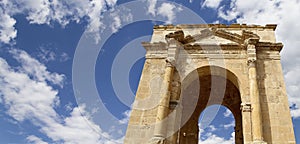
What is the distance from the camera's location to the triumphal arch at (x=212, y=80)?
1109 centimetres

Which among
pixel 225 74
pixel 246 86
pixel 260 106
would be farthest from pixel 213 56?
pixel 260 106

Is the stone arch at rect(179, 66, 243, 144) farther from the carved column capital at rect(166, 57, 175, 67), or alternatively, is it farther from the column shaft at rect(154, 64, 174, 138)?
the column shaft at rect(154, 64, 174, 138)

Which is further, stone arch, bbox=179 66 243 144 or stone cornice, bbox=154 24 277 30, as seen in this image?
stone arch, bbox=179 66 243 144

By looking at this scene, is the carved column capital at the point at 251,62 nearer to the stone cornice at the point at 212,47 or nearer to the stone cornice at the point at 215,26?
the stone cornice at the point at 212,47

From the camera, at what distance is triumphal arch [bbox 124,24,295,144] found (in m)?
11.1

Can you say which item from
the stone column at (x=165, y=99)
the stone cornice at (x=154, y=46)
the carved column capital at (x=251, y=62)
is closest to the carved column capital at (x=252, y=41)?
the carved column capital at (x=251, y=62)

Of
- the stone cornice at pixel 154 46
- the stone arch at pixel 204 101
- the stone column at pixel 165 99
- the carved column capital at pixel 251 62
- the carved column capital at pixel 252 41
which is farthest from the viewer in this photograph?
the stone arch at pixel 204 101

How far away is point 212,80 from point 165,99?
4.75m

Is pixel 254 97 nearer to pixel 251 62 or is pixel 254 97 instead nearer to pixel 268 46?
pixel 251 62

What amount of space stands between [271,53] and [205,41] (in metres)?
3.21

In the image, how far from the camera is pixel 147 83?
13188 mm

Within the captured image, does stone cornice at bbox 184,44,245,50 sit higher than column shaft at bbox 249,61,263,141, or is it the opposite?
stone cornice at bbox 184,44,245,50

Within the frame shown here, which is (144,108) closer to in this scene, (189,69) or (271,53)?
(189,69)

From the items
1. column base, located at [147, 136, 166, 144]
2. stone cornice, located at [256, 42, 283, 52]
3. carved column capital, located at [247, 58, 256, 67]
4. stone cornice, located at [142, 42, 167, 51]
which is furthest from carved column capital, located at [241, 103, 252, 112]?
stone cornice, located at [142, 42, 167, 51]
